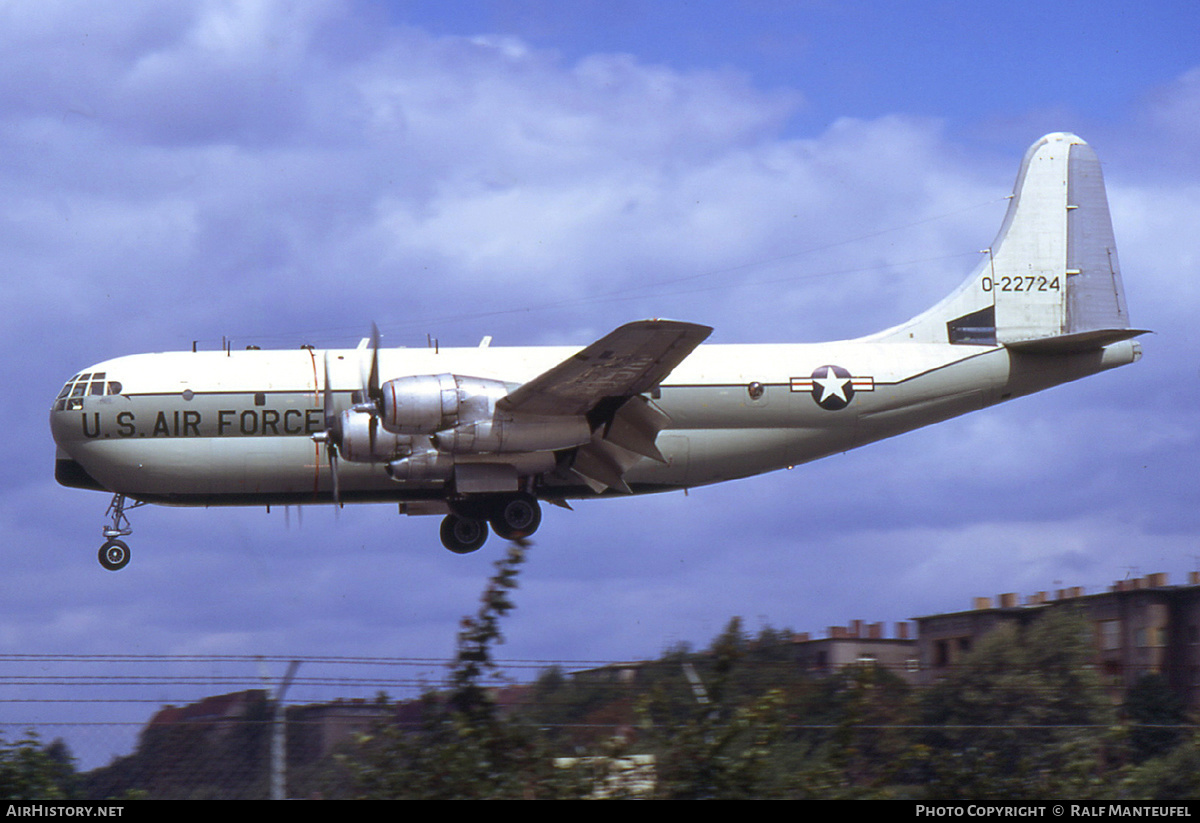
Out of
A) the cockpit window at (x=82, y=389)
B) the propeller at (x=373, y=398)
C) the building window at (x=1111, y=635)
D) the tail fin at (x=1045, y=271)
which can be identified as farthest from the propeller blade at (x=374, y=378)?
the building window at (x=1111, y=635)

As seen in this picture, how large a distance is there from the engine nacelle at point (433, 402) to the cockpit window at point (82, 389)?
23.1 ft

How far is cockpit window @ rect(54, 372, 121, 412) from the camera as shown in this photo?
26828 millimetres

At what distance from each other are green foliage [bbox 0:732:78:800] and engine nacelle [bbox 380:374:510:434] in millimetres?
12722

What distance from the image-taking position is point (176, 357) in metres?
27.4

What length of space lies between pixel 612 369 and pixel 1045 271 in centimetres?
1454

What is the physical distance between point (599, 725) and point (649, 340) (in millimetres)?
12019

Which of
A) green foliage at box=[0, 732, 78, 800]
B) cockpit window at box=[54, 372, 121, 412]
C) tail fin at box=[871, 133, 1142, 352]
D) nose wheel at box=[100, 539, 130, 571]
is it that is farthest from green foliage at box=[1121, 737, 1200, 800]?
nose wheel at box=[100, 539, 130, 571]

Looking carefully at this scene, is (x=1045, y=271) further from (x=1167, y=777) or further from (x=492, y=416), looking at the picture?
(x=1167, y=777)

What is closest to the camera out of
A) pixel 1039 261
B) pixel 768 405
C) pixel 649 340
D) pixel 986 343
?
pixel 649 340

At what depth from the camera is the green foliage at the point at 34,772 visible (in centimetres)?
1056

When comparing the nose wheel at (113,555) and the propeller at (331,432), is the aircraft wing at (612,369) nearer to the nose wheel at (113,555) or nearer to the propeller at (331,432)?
the propeller at (331,432)

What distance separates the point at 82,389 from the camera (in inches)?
1062
